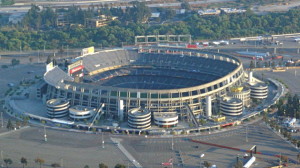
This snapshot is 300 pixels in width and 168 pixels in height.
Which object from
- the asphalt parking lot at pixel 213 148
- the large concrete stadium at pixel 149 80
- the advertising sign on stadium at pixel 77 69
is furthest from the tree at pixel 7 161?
the advertising sign on stadium at pixel 77 69

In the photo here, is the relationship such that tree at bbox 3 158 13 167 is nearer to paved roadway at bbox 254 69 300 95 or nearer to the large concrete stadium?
the large concrete stadium

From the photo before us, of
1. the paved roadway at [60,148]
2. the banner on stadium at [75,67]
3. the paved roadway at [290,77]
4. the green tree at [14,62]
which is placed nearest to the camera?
the paved roadway at [60,148]

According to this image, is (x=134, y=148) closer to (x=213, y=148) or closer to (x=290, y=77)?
(x=213, y=148)

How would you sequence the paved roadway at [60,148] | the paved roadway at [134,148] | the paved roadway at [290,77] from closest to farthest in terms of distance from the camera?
1. the paved roadway at [134,148]
2. the paved roadway at [60,148]
3. the paved roadway at [290,77]

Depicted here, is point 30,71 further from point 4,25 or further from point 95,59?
point 4,25

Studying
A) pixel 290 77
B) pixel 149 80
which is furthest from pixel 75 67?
pixel 290 77

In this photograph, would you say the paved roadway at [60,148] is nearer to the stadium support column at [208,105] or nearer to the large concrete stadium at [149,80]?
the large concrete stadium at [149,80]

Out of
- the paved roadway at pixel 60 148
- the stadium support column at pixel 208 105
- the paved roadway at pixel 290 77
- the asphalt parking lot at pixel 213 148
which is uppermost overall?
the stadium support column at pixel 208 105

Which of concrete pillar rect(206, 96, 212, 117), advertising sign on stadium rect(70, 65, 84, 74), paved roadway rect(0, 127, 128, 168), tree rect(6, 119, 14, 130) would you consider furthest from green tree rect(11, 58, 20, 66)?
concrete pillar rect(206, 96, 212, 117)

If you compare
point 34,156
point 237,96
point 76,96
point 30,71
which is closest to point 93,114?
point 76,96
